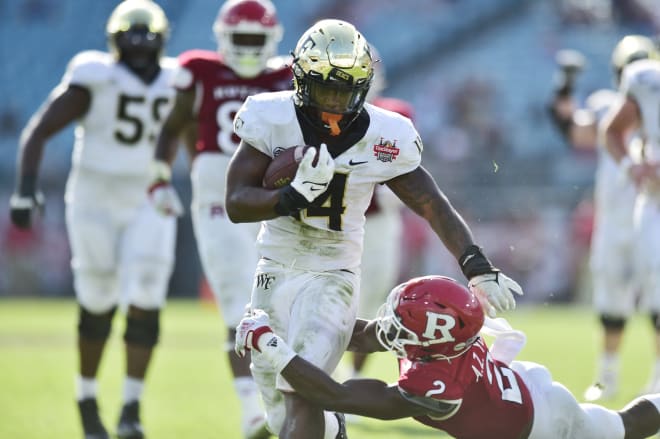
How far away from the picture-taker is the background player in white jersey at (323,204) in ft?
12.4

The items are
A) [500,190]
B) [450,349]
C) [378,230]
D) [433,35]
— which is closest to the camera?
[450,349]

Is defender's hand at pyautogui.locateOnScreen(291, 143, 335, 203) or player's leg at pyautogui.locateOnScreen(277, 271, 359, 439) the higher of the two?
defender's hand at pyautogui.locateOnScreen(291, 143, 335, 203)

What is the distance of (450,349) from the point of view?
3.66 meters

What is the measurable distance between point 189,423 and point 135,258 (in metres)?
0.99

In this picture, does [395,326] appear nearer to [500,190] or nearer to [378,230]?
[378,230]

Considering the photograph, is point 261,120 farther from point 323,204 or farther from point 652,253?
point 652,253

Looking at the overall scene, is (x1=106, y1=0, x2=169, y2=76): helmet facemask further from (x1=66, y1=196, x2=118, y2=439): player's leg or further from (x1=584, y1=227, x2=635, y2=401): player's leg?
(x1=584, y1=227, x2=635, y2=401): player's leg

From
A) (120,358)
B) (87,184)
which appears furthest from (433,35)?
(87,184)

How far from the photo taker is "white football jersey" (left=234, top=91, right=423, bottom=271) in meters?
3.87

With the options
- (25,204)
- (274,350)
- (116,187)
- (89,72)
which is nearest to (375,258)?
(116,187)

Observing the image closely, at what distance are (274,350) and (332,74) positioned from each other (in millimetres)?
938

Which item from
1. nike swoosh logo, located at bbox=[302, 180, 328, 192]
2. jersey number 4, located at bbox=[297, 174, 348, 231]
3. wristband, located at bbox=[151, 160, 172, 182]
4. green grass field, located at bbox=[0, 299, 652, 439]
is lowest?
green grass field, located at bbox=[0, 299, 652, 439]

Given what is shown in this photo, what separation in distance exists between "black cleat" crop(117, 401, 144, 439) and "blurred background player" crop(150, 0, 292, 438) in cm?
55

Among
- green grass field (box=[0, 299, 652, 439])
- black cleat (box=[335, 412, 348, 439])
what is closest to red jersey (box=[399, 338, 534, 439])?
black cleat (box=[335, 412, 348, 439])
